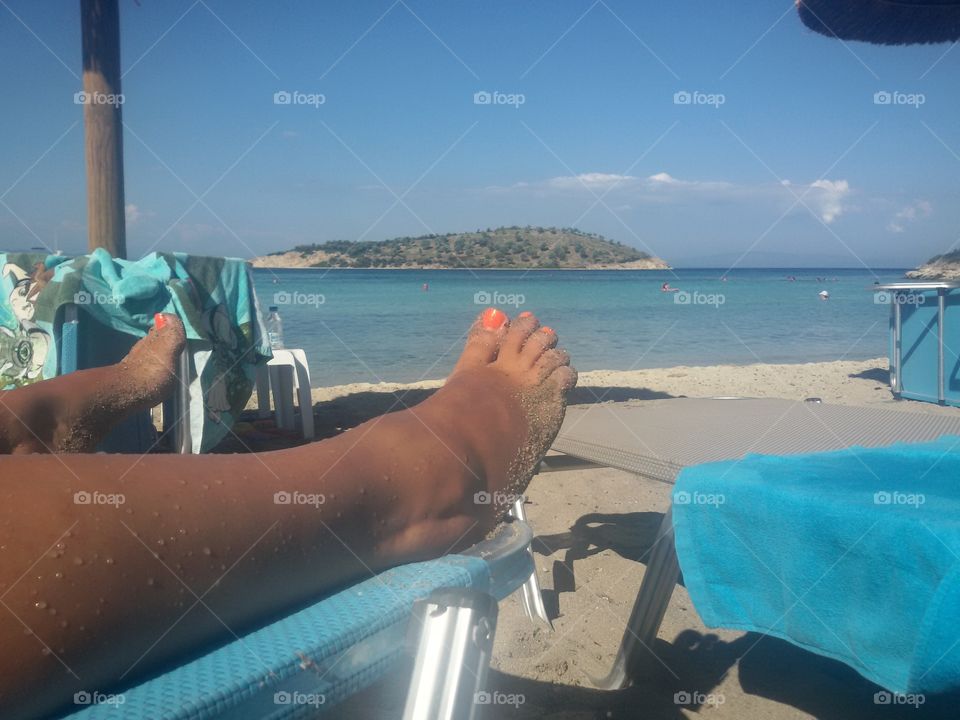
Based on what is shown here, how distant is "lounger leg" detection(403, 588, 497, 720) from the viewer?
793mm

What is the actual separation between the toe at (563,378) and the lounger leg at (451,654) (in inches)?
29.0

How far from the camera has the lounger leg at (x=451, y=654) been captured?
0.79 meters

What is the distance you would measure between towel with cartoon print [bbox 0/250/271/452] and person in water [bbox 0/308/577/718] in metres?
2.10

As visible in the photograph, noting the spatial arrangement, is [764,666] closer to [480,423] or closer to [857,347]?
[480,423]

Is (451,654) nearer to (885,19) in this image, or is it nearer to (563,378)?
(563,378)

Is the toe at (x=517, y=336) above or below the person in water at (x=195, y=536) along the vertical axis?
above

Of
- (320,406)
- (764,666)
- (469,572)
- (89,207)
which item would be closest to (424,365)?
(320,406)

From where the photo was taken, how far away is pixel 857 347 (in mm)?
11117

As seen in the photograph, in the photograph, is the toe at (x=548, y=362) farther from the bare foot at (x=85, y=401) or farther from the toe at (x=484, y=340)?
the bare foot at (x=85, y=401)

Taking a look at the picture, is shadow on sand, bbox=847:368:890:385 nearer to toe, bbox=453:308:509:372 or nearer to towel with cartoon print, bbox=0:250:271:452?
towel with cartoon print, bbox=0:250:271:452

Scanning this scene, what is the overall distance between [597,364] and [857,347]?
484 cm

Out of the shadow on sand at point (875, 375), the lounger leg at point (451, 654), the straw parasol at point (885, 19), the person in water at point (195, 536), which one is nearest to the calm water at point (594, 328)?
the shadow on sand at point (875, 375)

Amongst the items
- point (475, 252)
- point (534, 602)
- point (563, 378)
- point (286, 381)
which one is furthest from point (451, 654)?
point (475, 252)

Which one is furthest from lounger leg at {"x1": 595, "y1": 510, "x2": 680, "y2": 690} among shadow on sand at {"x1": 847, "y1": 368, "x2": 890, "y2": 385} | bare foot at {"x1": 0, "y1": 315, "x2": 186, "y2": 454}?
shadow on sand at {"x1": 847, "y1": 368, "x2": 890, "y2": 385}
